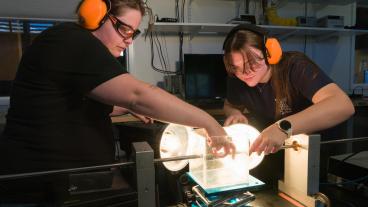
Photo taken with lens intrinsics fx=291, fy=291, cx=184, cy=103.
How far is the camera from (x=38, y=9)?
278cm

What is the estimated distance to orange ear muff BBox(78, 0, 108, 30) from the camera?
2.91 ft

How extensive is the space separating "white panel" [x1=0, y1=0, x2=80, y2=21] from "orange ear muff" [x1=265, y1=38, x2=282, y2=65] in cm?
208

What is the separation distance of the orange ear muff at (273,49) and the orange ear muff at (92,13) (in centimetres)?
61

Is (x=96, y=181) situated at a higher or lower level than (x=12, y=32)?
lower

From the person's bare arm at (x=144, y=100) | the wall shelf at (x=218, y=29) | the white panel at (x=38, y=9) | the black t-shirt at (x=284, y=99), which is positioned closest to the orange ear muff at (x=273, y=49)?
the black t-shirt at (x=284, y=99)

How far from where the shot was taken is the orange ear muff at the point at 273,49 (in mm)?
1106

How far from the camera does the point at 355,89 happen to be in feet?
12.6

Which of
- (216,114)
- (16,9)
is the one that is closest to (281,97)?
(216,114)

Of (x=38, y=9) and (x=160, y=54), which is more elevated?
(x=38, y=9)

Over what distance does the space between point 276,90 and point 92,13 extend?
0.84 meters

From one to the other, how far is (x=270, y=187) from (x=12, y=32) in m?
2.81

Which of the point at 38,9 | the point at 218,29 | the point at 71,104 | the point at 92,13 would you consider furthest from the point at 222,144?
the point at 38,9

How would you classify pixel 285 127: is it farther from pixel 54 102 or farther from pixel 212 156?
pixel 54 102

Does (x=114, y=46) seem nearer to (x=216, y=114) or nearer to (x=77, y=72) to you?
(x=77, y=72)
